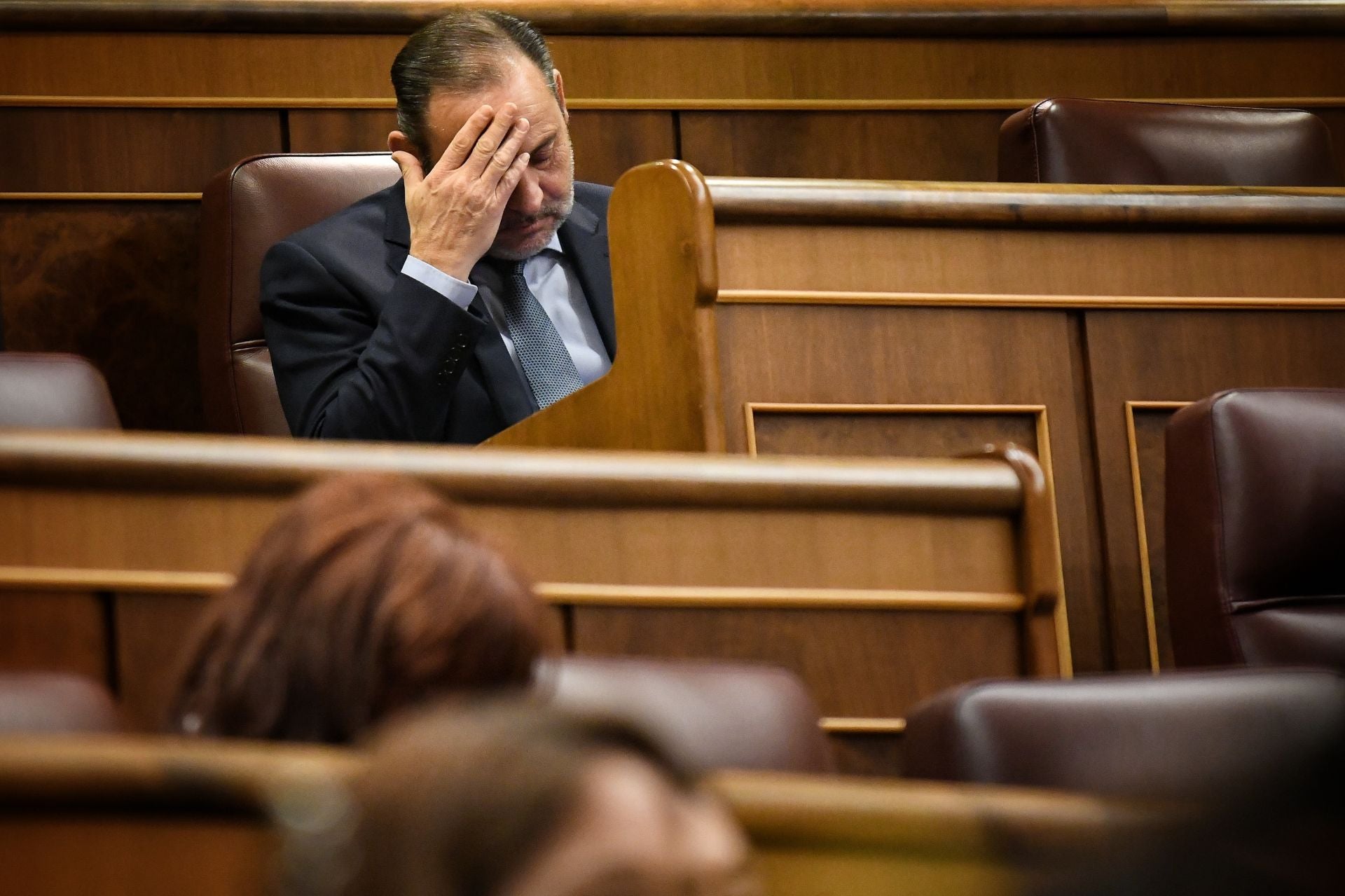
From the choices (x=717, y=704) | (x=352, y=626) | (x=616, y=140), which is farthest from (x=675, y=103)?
(x=352, y=626)

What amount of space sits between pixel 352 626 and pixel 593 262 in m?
0.62

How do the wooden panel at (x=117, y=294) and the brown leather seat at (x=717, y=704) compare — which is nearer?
the brown leather seat at (x=717, y=704)

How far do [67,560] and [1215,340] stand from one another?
491 millimetres

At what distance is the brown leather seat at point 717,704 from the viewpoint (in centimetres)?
39

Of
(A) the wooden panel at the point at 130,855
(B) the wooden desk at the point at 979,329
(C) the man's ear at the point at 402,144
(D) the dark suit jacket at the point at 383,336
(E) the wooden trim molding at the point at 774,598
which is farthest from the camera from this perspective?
(C) the man's ear at the point at 402,144

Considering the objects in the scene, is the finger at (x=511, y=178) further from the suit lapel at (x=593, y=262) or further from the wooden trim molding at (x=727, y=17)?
the wooden trim molding at (x=727, y=17)

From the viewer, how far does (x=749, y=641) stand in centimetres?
51

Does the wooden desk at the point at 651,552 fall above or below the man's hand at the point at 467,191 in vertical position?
below

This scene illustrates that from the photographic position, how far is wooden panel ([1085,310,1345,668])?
69 cm

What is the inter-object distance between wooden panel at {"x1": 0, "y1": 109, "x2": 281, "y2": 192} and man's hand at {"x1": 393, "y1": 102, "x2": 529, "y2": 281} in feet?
0.98

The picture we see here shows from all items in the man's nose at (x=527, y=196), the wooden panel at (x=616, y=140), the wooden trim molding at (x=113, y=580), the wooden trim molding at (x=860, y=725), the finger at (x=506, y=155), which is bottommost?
the wooden trim molding at (x=860, y=725)

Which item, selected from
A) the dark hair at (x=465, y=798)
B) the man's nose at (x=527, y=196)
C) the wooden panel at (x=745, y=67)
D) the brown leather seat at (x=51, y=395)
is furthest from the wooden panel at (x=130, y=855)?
the wooden panel at (x=745, y=67)

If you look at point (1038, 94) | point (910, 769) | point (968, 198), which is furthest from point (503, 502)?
point (1038, 94)

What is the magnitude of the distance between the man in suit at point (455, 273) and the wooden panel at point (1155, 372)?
270 mm
